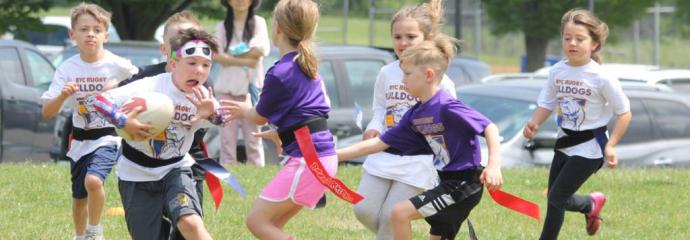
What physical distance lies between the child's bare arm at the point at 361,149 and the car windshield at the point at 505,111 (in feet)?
19.8

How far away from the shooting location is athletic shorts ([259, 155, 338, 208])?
7.08 m

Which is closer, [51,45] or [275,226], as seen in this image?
[275,226]

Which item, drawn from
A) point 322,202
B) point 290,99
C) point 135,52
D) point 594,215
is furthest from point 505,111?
point 290,99

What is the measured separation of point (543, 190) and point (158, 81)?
219 inches

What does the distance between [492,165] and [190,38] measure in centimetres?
178

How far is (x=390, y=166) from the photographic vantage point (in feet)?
24.9

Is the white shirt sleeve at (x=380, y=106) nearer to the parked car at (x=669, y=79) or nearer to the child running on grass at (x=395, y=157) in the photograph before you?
the child running on grass at (x=395, y=157)

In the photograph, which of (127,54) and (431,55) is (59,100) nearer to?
(431,55)

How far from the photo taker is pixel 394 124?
8.04m

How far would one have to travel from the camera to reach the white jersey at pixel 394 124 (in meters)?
7.52

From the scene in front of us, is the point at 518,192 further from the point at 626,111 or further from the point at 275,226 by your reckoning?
the point at 275,226

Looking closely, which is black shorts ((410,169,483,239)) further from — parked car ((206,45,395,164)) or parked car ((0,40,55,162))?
parked car ((0,40,55,162))

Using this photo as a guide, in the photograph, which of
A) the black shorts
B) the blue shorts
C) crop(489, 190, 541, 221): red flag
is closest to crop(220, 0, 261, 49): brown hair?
the blue shorts

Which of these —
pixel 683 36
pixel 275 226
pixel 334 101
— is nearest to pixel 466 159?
pixel 275 226
